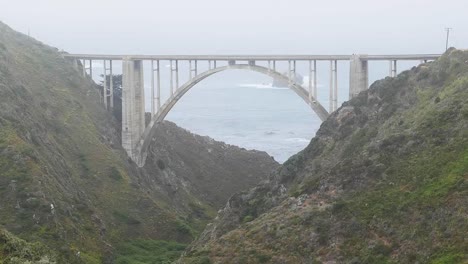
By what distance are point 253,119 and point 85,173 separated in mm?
93201

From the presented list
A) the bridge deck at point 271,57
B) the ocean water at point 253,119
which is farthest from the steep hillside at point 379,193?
the ocean water at point 253,119

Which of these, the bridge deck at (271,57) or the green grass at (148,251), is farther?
the bridge deck at (271,57)

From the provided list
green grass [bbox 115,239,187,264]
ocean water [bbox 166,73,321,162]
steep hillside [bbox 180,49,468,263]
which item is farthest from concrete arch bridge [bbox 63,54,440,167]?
ocean water [bbox 166,73,321,162]

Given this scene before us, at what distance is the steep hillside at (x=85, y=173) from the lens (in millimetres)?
36719

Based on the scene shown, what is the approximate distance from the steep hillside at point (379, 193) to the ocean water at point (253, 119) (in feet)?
194

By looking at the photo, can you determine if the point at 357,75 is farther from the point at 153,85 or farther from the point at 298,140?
the point at 298,140

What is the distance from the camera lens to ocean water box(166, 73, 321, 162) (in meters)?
114

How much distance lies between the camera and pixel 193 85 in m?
60.7

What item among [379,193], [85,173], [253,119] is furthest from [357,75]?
[253,119]

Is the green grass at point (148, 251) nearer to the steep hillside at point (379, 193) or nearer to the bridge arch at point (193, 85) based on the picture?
the steep hillside at point (379, 193)

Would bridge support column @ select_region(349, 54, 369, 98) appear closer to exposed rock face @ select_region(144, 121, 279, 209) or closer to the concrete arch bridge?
the concrete arch bridge

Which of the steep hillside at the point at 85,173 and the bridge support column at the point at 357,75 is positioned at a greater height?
the bridge support column at the point at 357,75

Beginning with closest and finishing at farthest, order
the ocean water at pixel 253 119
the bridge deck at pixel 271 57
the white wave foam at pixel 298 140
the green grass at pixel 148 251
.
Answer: the green grass at pixel 148 251 → the bridge deck at pixel 271 57 → the ocean water at pixel 253 119 → the white wave foam at pixel 298 140

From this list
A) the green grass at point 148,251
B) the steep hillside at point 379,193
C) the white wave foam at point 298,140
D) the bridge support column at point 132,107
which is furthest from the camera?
the white wave foam at point 298,140
